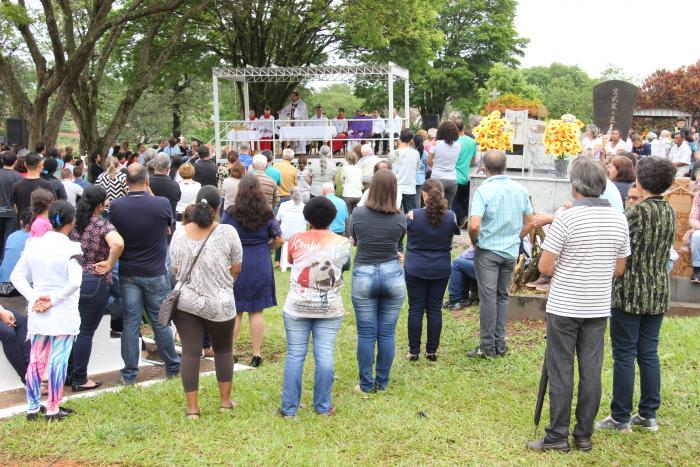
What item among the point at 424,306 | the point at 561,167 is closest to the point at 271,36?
the point at 561,167

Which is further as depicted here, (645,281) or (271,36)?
(271,36)

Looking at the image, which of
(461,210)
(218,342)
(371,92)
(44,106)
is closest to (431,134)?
(461,210)

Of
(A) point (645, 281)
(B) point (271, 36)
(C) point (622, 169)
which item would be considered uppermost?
(B) point (271, 36)

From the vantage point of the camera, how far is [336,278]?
17.1 ft

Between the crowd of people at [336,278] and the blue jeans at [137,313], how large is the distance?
0.04ft

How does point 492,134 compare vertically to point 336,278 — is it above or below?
above

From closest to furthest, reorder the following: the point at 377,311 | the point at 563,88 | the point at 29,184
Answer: the point at 377,311 < the point at 29,184 < the point at 563,88

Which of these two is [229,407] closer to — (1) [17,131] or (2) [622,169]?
(2) [622,169]

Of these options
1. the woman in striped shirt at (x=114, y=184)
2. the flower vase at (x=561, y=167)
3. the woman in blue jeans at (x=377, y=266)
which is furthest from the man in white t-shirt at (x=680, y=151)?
the woman in blue jeans at (x=377, y=266)

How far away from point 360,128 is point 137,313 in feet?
53.4

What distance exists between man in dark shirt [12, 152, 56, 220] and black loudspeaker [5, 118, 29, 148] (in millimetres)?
7775

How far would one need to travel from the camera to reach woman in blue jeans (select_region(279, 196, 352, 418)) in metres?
5.16

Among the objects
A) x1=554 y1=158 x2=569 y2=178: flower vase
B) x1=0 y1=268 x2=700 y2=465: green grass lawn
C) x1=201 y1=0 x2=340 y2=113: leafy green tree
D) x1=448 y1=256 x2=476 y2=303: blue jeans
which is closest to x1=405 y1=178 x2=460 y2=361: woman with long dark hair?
x1=0 y1=268 x2=700 y2=465: green grass lawn

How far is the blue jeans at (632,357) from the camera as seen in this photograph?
4.74 meters
